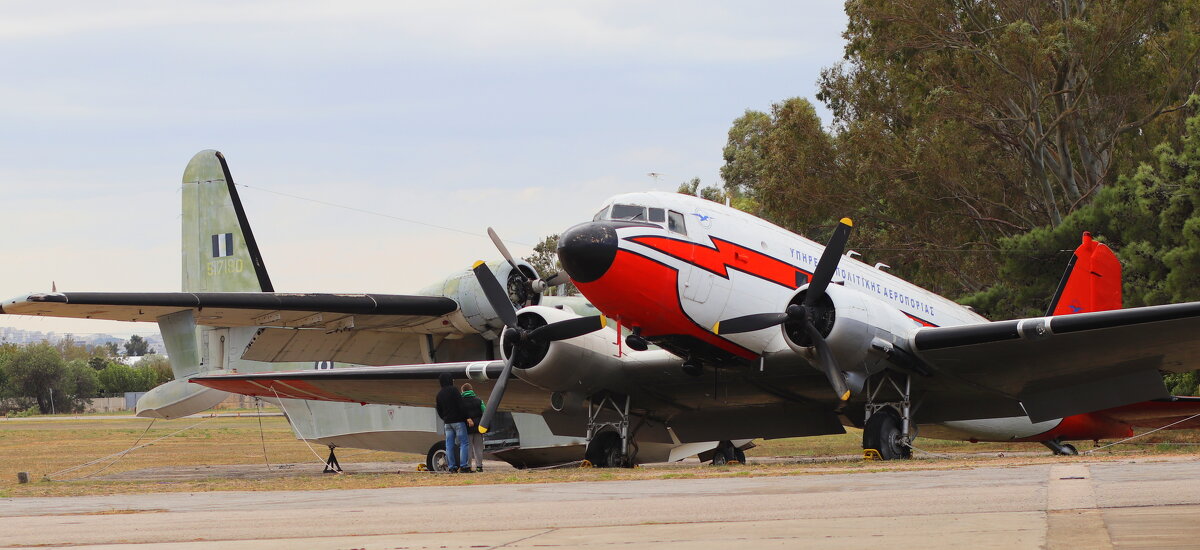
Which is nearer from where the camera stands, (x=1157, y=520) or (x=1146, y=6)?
(x=1157, y=520)

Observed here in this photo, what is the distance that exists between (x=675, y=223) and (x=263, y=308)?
23.7 ft

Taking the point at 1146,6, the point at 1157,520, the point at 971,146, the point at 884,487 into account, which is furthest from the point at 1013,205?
the point at 1157,520

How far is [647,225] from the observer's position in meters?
16.1

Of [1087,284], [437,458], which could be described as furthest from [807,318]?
[437,458]

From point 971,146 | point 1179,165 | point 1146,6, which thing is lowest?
point 1179,165

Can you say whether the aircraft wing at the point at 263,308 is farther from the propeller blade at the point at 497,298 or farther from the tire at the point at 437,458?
the propeller blade at the point at 497,298

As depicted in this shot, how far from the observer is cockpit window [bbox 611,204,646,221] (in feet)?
53.3

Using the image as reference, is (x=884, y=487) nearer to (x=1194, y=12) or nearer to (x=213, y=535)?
(x=213, y=535)

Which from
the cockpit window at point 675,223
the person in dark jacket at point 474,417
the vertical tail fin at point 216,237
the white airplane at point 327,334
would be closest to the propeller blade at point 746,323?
the cockpit window at point 675,223

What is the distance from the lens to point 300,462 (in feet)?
95.5

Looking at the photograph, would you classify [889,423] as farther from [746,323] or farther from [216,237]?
[216,237]

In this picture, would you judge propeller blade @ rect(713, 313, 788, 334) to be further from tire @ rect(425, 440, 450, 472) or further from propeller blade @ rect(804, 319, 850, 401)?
tire @ rect(425, 440, 450, 472)

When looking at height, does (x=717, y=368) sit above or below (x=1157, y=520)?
above

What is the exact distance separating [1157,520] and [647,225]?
10.5 m
